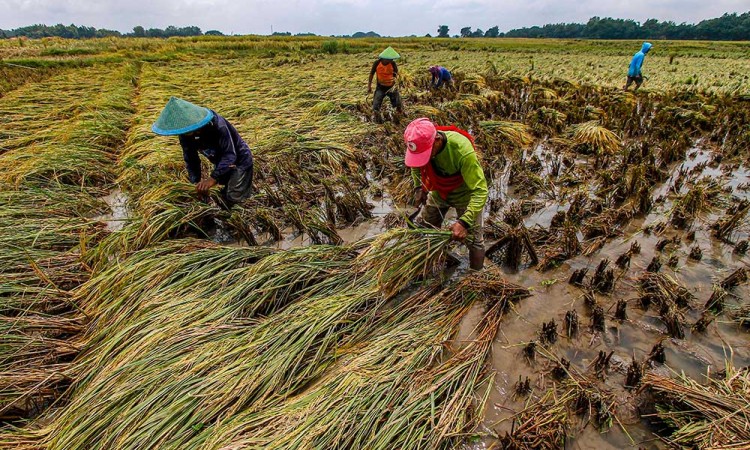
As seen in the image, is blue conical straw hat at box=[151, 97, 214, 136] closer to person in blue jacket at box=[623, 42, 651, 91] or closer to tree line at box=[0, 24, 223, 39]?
person in blue jacket at box=[623, 42, 651, 91]

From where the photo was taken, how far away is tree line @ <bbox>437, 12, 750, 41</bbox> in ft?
160

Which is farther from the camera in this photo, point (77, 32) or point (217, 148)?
point (77, 32)

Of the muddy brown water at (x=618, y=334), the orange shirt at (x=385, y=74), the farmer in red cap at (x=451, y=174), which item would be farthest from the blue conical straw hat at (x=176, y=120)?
the orange shirt at (x=385, y=74)

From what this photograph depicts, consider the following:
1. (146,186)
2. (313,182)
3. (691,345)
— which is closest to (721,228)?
(691,345)

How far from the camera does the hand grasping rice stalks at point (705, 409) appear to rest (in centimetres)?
151

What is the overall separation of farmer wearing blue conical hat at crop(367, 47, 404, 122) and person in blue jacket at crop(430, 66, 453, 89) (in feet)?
9.44

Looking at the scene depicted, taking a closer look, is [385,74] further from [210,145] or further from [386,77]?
[210,145]

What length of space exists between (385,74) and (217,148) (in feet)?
13.6

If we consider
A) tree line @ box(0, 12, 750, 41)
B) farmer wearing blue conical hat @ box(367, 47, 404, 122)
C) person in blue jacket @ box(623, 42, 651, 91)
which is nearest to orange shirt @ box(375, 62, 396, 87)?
farmer wearing blue conical hat @ box(367, 47, 404, 122)

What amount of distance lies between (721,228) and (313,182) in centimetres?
405

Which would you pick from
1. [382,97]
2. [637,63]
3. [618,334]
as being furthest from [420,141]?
[637,63]

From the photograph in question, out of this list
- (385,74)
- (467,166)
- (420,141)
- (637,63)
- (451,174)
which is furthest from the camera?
(637,63)

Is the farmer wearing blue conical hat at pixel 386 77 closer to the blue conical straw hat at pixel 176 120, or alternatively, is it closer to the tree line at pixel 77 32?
the blue conical straw hat at pixel 176 120

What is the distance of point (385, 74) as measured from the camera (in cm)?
656
